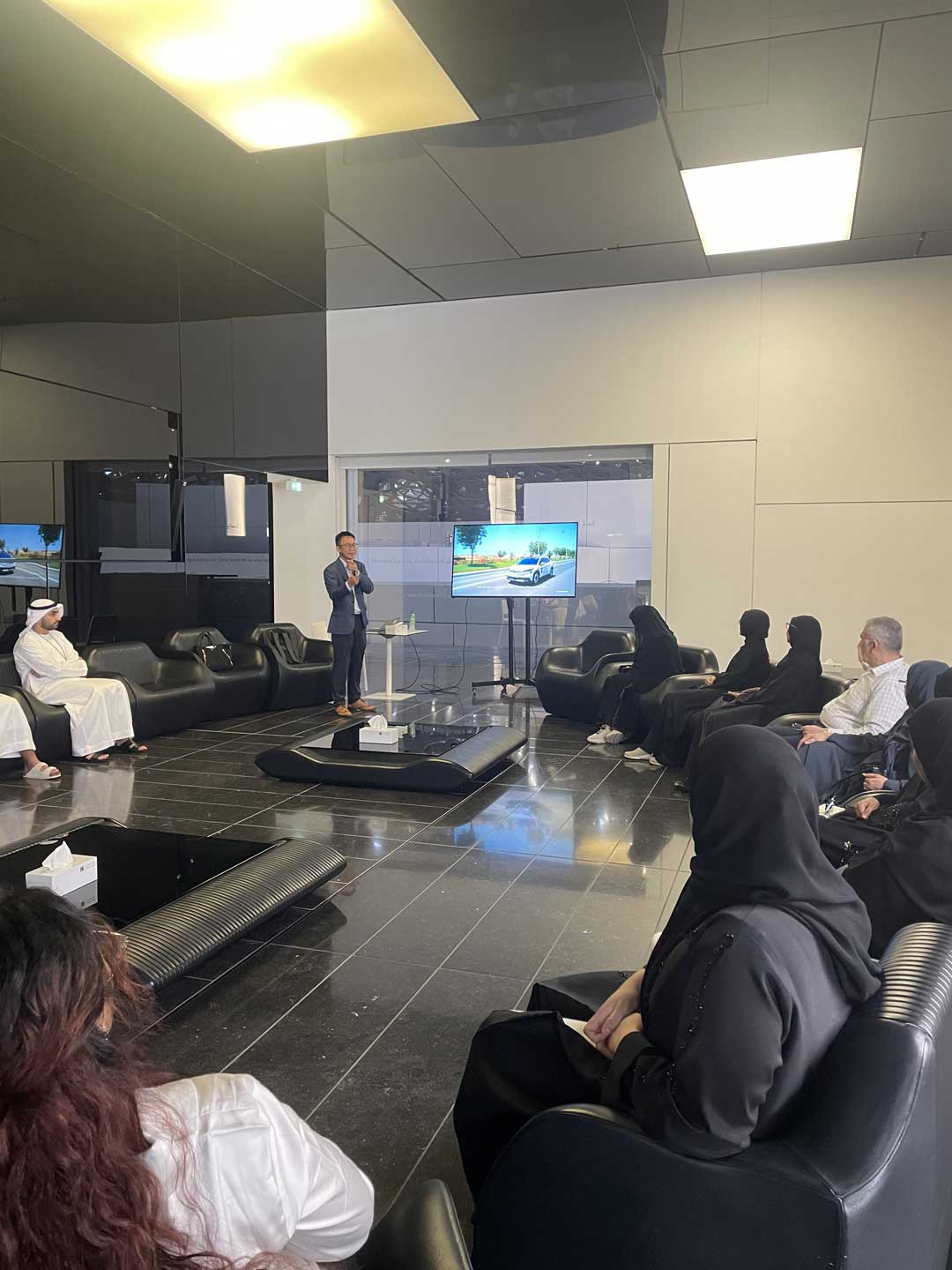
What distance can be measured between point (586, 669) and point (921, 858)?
6548 millimetres

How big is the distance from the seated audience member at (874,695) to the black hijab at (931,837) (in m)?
2.27

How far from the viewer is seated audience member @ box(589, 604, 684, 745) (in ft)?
26.0

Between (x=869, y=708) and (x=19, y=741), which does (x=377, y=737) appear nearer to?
(x=19, y=741)

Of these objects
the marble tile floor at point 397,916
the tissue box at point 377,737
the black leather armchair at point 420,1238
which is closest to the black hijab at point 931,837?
the marble tile floor at point 397,916

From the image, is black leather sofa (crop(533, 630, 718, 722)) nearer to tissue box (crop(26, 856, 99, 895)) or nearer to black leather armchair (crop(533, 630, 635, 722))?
black leather armchair (crop(533, 630, 635, 722))

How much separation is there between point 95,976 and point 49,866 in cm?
281

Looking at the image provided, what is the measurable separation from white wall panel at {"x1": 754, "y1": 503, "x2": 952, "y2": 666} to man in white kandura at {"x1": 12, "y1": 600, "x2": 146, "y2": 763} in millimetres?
6182

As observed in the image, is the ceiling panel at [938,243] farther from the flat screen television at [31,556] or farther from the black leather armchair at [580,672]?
the flat screen television at [31,556]

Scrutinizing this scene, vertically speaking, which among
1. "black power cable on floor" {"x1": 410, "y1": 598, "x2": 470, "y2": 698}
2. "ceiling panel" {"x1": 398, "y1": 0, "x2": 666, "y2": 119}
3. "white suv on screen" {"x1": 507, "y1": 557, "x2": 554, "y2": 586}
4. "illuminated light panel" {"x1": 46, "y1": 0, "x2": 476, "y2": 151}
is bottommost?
"black power cable on floor" {"x1": 410, "y1": 598, "x2": 470, "y2": 698}

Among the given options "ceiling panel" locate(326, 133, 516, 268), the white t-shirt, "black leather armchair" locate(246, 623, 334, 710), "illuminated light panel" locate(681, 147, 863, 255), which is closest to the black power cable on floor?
"black leather armchair" locate(246, 623, 334, 710)

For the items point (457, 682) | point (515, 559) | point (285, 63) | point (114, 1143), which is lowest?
point (457, 682)

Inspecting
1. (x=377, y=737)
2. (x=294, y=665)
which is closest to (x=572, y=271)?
(x=294, y=665)

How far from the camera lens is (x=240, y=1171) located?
1.16 metres

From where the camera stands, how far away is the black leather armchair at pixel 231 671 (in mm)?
9062
